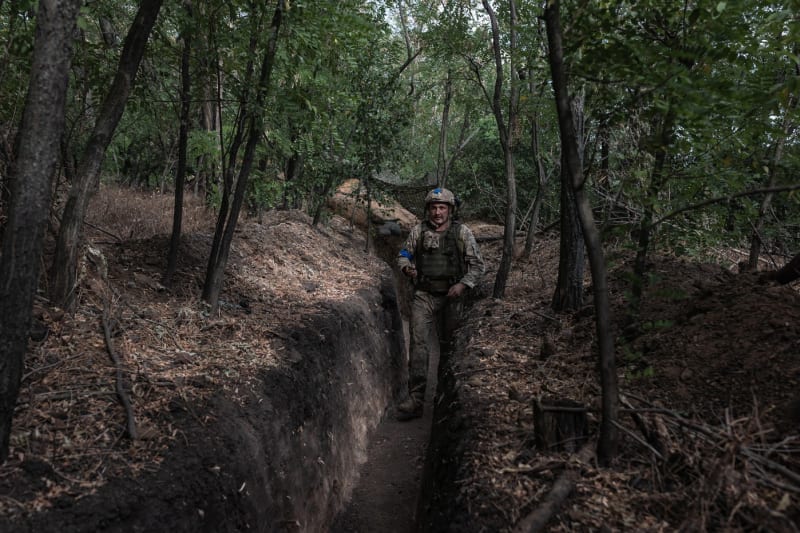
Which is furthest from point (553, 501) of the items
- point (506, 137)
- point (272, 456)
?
point (506, 137)

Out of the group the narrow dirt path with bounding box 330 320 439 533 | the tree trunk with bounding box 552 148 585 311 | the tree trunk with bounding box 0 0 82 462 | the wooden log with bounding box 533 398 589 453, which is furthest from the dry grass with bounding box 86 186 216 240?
the wooden log with bounding box 533 398 589 453

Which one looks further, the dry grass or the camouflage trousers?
the dry grass

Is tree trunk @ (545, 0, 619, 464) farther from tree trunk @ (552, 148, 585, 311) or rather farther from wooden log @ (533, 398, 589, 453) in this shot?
tree trunk @ (552, 148, 585, 311)

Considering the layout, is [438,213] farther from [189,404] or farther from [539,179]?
[539,179]

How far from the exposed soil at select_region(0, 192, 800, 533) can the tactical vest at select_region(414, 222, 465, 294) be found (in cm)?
80

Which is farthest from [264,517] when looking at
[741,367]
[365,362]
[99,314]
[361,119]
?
[361,119]

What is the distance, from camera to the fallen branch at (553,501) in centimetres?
279

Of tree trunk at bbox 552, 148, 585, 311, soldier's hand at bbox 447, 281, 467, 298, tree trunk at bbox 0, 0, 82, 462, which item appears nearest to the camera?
tree trunk at bbox 0, 0, 82, 462

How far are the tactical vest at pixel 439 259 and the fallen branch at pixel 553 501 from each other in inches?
162

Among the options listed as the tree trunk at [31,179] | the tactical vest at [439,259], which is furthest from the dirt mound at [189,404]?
the tactical vest at [439,259]

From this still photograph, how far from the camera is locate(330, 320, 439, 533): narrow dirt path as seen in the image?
5.50 meters

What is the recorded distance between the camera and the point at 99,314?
15.3 feet

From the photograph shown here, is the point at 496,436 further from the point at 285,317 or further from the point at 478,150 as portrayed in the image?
the point at 478,150

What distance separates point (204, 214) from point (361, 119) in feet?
13.8
